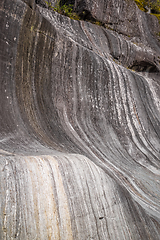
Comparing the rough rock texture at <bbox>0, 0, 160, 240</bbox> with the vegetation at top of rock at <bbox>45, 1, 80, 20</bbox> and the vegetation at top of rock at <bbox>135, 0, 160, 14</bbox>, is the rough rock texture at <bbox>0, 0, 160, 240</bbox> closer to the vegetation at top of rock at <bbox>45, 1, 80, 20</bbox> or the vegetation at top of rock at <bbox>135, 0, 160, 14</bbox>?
the vegetation at top of rock at <bbox>45, 1, 80, 20</bbox>

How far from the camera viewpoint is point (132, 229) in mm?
3215

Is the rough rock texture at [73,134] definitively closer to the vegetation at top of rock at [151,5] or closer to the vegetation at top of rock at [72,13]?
the vegetation at top of rock at [72,13]

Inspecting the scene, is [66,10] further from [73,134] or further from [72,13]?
[73,134]

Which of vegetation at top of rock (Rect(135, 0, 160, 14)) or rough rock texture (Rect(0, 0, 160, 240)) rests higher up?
vegetation at top of rock (Rect(135, 0, 160, 14))

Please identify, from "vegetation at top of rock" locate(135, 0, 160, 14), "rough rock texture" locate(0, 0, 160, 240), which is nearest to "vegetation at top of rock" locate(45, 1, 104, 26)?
"rough rock texture" locate(0, 0, 160, 240)

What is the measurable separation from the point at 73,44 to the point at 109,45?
309 cm

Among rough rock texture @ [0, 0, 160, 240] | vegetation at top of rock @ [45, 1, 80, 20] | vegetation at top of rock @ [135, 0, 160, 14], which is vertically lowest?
rough rock texture @ [0, 0, 160, 240]

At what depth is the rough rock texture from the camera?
2.76 meters

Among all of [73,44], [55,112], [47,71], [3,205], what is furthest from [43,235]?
[73,44]

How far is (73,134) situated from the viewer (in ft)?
18.7

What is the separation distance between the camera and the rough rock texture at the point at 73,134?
9.07 ft

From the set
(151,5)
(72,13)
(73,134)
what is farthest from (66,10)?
(151,5)

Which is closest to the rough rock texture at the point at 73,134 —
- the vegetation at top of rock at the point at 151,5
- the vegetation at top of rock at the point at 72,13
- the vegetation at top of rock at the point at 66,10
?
the vegetation at top of rock at the point at 72,13

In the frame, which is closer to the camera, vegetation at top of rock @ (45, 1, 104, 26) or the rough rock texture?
the rough rock texture
